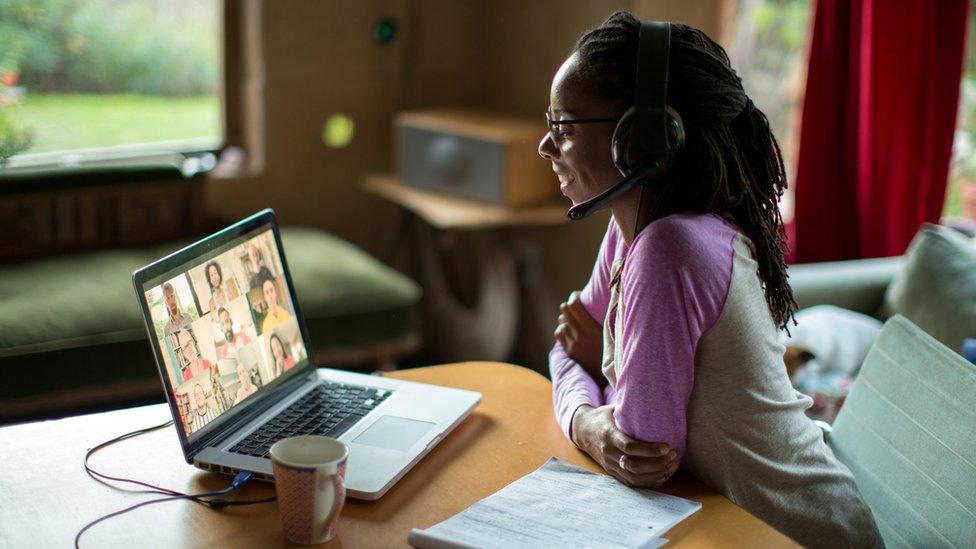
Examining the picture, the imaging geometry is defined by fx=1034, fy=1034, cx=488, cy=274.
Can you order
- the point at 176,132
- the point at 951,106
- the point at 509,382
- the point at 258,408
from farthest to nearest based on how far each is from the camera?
the point at 176,132
the point at 951,106
the point at 509,382
the point at 258,408

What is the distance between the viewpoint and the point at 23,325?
2.53 meters

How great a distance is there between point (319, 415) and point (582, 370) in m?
0.38

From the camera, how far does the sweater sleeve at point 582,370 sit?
1379mm

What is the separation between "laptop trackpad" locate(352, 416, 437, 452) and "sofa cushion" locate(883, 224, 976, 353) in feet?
4.66

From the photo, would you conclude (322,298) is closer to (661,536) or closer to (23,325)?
(23,325)

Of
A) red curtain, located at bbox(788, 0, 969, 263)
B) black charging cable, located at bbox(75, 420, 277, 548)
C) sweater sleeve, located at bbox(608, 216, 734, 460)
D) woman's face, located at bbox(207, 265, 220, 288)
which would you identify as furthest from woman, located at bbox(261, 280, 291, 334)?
red curtain, located at bbox(788, 0, 969, 263)

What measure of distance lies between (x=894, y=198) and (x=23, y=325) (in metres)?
2.33

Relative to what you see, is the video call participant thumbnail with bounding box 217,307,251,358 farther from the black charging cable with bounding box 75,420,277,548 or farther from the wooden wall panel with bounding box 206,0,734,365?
the wooden wall panel with bounding box 206,0,734,365

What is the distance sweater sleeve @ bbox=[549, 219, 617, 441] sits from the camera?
4.52 ft

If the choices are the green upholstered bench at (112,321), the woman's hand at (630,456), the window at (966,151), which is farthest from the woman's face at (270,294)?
the window at (966,151)

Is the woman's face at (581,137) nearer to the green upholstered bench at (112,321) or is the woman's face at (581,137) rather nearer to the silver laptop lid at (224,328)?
the silver laptop lid at (224,328)

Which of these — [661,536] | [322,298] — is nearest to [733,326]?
[661,536]

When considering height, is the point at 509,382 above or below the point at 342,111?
below

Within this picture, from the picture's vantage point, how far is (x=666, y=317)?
1.17 meters
